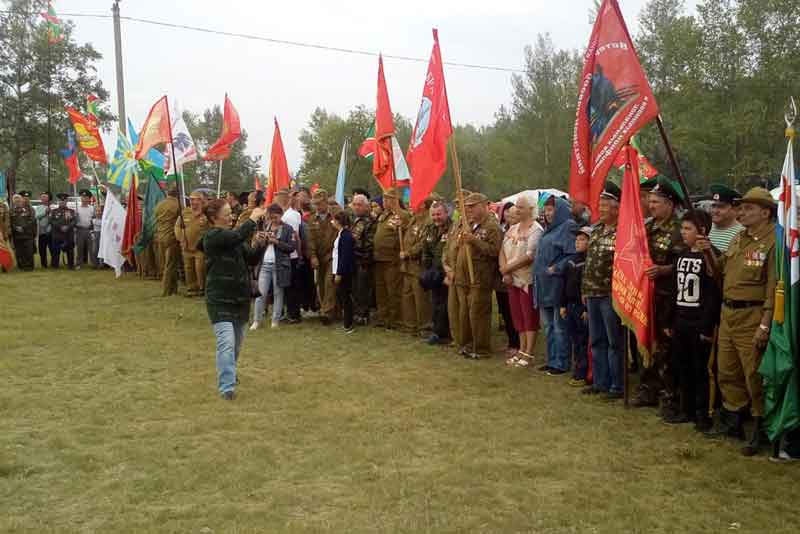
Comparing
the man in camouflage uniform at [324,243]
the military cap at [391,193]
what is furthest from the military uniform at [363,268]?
the military cap at [391,193]

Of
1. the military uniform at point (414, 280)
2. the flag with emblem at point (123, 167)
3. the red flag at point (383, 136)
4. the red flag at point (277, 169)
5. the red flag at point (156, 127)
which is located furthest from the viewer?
the flag with emblem at point (123, 167)

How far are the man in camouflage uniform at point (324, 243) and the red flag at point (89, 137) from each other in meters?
9.64

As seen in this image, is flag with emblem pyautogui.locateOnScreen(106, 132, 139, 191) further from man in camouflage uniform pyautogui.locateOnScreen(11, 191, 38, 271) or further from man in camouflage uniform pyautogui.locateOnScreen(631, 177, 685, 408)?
man in camouflage uniform pyautogui.locateOnScreen(631, 177, 685, 408)

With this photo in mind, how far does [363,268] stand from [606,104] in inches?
237

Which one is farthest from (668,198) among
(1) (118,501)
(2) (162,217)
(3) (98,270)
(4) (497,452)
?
(3) (98,270)

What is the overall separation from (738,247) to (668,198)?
1061 mm

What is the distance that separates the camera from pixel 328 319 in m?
11.5

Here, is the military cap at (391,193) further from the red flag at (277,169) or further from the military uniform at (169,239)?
the military uniform at (169,239)

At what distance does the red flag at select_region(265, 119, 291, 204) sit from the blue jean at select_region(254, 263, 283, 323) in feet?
7.76

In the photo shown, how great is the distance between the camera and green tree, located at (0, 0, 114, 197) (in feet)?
117

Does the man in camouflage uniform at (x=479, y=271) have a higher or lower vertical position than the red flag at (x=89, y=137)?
lower

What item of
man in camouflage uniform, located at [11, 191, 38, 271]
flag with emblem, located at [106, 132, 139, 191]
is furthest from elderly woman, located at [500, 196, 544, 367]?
man in camouflage uniform, located at [11, 191, 38, 271]

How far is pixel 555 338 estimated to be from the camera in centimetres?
820

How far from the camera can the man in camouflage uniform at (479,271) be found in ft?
29.1
